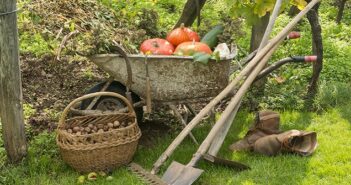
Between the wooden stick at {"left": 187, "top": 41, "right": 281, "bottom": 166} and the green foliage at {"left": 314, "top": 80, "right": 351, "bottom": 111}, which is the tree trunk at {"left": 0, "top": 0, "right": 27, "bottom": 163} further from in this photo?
the green foliage at {"left": 314, "top": 80, "right": 351, "bottom": 111}

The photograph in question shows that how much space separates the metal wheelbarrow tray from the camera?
441 cm

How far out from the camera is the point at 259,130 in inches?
190

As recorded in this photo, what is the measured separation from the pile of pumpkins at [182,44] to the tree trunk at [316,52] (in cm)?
104

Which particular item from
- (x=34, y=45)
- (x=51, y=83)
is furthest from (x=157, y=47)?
(x=34, y=45)

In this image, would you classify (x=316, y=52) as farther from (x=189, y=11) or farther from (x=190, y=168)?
(x=190, y=168)

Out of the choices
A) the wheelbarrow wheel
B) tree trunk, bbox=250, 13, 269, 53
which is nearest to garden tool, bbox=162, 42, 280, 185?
the wheelbarrow wheel

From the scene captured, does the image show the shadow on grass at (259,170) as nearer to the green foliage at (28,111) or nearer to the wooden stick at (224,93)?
the wooden stick at (224,93)

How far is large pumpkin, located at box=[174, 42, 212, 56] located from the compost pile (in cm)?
40

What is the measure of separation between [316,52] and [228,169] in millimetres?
2030

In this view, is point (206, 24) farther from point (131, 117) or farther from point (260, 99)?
point (131, 117)

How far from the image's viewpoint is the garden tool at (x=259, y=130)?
470 cm

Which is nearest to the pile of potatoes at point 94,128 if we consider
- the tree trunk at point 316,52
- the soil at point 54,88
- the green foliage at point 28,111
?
the soil at point 54,88

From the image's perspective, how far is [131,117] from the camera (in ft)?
14.7

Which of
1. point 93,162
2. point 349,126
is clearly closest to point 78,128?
point 93,162
